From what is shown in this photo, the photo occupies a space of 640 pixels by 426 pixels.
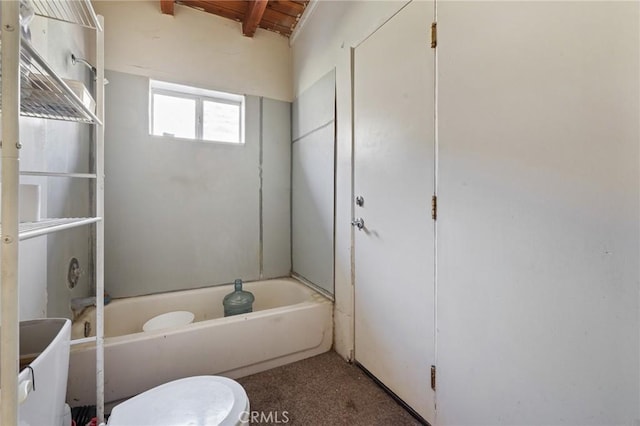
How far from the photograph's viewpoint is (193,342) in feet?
4.98

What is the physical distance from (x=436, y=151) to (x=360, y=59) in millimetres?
869

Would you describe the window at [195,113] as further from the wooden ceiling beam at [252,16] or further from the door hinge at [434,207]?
the door hinge at [434,207]

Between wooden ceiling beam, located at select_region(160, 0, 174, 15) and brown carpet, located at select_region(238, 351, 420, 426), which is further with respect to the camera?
wooden ceiling beam, located at select_region(160, 0, 174, 15)

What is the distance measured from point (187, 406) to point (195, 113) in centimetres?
217

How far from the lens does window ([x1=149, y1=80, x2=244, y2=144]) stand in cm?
219

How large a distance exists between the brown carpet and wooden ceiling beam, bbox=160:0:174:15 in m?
2.71

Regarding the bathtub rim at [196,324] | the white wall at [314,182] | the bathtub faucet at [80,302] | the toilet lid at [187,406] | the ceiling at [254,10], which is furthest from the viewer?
the ceiling at [254,10]

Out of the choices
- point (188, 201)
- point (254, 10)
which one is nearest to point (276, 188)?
point (188, 201)

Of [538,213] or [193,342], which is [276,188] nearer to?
[193,342]

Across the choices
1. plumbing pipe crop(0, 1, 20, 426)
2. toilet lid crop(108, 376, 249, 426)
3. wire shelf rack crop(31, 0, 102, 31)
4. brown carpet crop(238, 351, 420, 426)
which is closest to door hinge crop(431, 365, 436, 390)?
brown carpet crop(238, 351, 420, 426)

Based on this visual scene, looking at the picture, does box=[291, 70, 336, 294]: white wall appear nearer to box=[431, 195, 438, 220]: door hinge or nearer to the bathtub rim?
the bathtub rim

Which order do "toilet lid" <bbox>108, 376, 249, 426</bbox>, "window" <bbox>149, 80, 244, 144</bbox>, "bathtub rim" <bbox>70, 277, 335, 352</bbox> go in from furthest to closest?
"window" <bbox>149, 80, 244, 144</bbox> → "bathtub rim" <bbox>70, 277, 335, 352</bbox> → "toilet lid" <bbox>108, 376, 249, 426</bbox>

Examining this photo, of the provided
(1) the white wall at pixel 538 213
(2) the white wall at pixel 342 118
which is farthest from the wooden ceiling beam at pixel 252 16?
(1) the white wall at pixel 538 213

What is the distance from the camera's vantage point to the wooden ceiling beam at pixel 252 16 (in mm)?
2033
